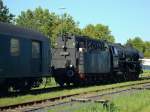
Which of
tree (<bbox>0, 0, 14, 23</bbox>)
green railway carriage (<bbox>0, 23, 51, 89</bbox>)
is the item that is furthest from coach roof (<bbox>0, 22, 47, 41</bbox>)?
tree (<bbox>0, 0, 14, 23</bbox>)

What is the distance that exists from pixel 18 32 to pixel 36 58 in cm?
231

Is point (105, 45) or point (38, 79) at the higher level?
point (105, 45)

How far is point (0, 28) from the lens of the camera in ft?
61.4

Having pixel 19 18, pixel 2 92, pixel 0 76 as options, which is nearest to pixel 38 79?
pixel 2 92

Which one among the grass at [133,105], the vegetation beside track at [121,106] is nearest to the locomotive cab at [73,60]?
the grass at [133,105]

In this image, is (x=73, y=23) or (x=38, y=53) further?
(x=73, y=23)

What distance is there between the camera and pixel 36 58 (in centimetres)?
2198

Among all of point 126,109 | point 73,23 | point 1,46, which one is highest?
point 73,23

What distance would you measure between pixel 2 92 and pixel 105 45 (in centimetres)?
1351

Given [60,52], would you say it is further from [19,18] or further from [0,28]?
[19,18]

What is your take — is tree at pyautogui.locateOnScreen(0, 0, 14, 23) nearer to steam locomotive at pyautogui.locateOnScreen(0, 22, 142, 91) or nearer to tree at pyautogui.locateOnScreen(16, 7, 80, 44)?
tree at pyautogui.locateOnScreen(16, 7, 80, 44)

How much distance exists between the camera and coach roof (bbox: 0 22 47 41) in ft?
62.6

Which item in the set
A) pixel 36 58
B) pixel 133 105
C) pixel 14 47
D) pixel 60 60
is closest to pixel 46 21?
pixel 60 60

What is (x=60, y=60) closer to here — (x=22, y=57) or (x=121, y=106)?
(x=22, y=57)
